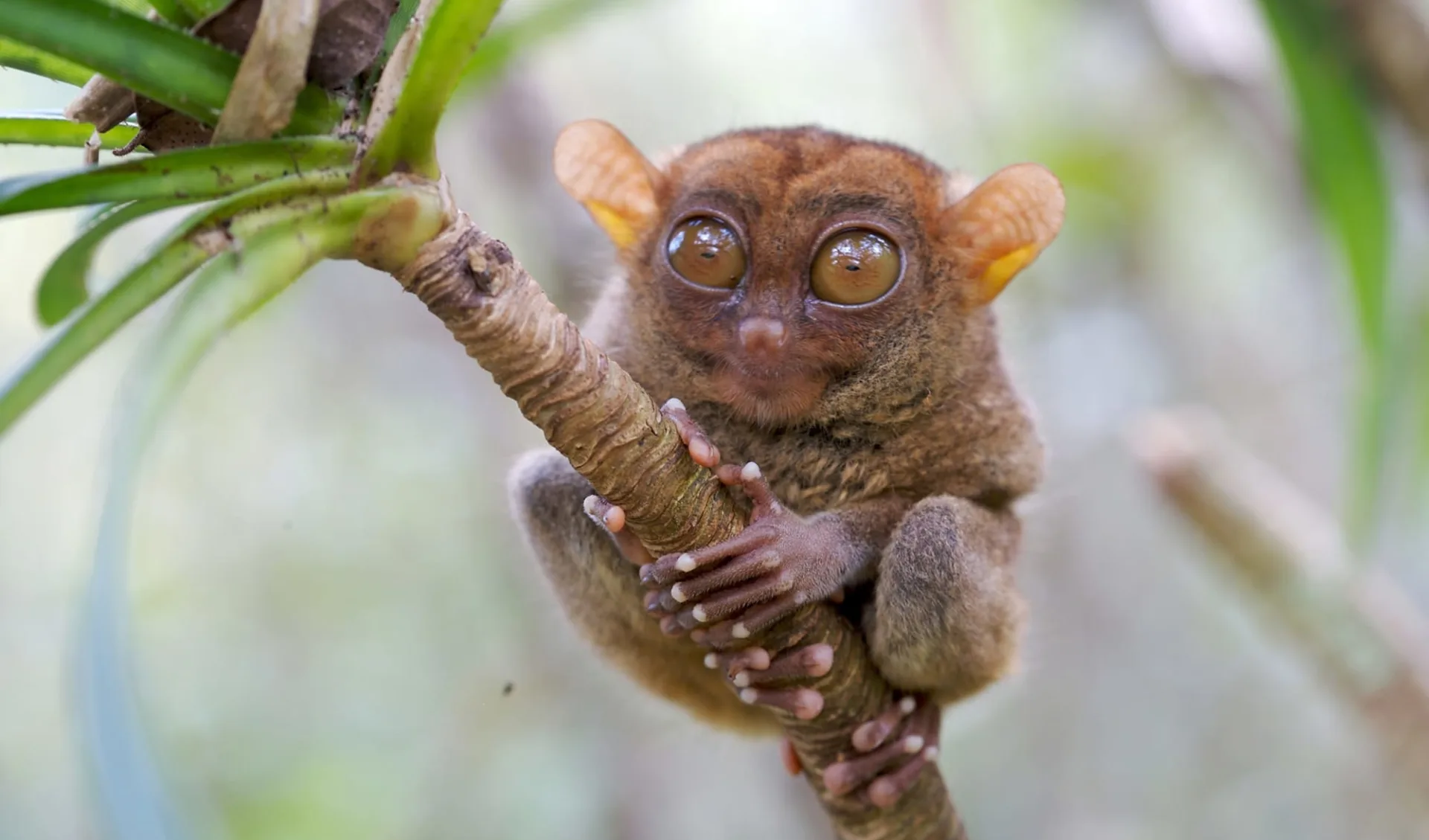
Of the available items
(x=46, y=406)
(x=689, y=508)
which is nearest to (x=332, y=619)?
(x=46, y=406)

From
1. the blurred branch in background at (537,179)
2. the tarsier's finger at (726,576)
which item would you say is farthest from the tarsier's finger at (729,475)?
the blurred branch in background at (537,179)

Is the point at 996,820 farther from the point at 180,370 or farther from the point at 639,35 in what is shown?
the point at 180,370

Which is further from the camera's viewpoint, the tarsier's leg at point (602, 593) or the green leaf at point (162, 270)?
the tarsier's leg at point (602, 593)

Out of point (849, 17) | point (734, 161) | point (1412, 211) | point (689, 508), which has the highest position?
point (849, 17)

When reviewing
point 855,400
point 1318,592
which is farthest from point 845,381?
point 1318,592

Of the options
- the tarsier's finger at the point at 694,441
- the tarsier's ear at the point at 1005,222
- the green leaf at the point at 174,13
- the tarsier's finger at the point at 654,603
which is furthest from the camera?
the tarsier's ear at the point at 1005,222

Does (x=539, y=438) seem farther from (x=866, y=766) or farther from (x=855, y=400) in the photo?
(x=866, y=766)

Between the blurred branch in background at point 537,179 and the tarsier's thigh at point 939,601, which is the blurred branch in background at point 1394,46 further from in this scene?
the blurred branch in background at point 537,179
